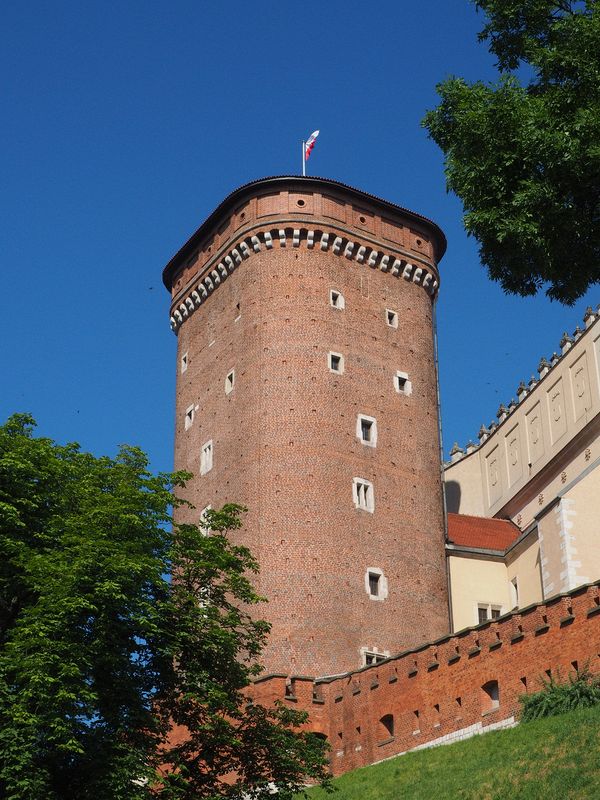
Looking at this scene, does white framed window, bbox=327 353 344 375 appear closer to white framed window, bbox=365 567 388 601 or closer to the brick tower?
the brick tower

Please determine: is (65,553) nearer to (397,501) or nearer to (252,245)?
(397,501)

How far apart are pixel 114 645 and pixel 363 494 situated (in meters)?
19.2

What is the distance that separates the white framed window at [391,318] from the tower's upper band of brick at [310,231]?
173 cm

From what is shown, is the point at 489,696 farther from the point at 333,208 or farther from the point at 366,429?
the point at 333,208

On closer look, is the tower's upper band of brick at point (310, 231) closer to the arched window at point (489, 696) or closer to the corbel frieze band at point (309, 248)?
the corbel frieze band at point (309, 248)

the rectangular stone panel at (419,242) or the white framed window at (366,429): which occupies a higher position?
the rectangular stone panel at (419,242)

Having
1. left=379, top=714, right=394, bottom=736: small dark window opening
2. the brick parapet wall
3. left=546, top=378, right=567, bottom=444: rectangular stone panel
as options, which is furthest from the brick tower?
left=546, top=378, right=567, bottom=444: rectangular stone panel

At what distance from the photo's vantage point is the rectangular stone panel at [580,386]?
164 feet

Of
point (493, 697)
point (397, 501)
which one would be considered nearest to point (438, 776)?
point (493, 697)

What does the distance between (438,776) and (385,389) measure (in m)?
18.3

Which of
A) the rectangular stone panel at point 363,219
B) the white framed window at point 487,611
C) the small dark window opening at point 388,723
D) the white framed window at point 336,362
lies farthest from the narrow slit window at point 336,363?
the small dark window opening at point 388,723

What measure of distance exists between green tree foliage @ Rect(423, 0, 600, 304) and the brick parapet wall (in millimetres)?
14635

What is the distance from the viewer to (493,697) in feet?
107

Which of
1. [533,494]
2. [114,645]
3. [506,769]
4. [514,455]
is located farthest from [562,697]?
[514,455]
